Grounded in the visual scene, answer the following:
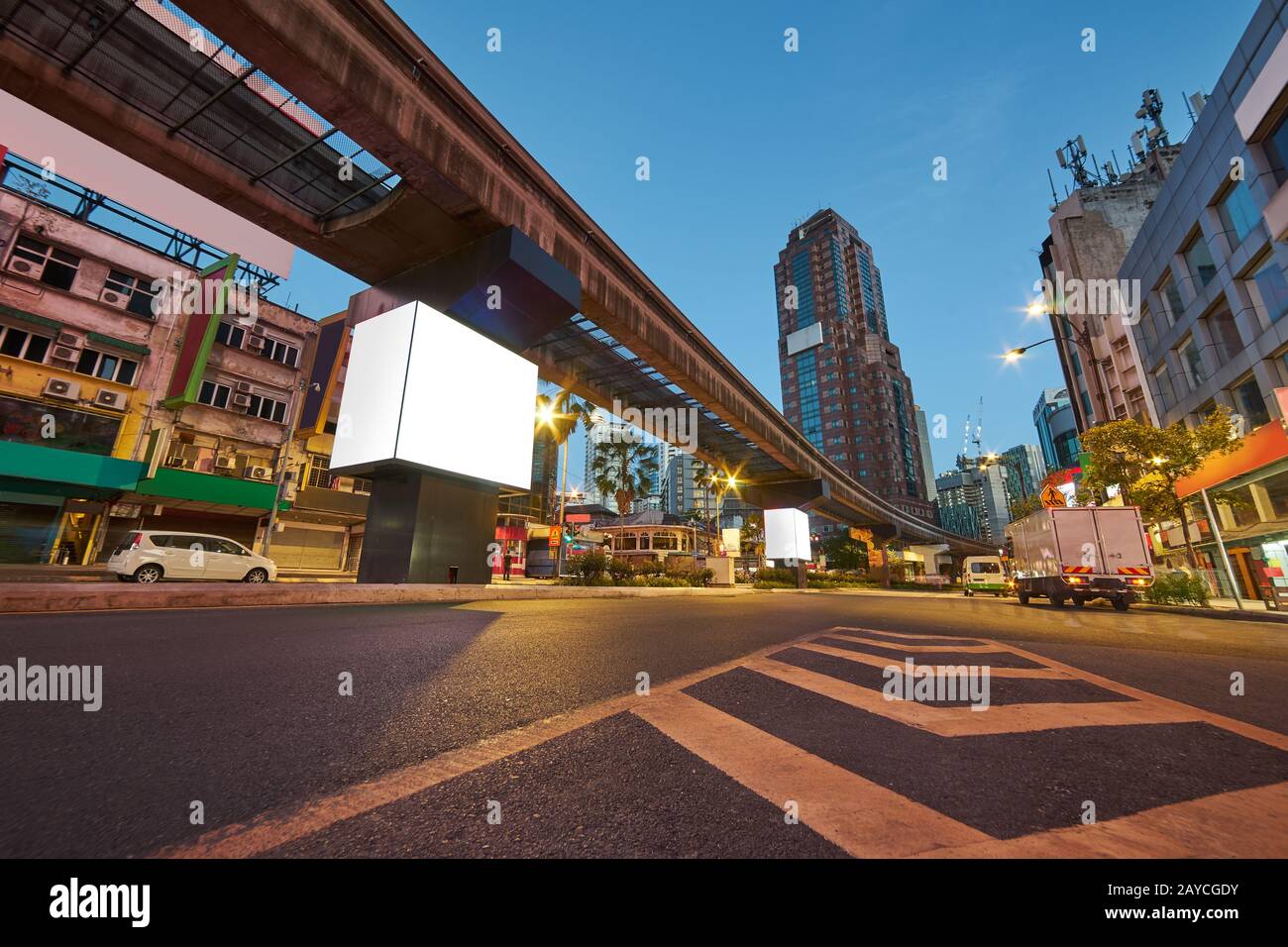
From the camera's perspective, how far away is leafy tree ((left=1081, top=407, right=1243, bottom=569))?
59.1ft

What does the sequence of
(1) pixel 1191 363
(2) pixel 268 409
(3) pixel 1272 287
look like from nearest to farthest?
(3) pixel 1272 287, (1) pixel 1191 363, (2) pixel 268 409

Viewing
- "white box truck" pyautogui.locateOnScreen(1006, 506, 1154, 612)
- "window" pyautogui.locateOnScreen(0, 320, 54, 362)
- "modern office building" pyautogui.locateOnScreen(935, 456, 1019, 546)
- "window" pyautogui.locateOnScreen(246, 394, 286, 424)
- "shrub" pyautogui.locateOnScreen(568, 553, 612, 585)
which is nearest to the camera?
"white box truck" pyautogui.locateOnScreen(1006, 506, 1154, 612)

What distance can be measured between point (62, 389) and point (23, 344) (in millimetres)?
2396

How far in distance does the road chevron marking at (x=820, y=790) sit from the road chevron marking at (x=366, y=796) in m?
0.66

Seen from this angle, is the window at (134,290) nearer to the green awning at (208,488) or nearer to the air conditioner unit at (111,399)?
the air conditioner unit at (111,399)

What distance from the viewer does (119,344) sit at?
2367 cm

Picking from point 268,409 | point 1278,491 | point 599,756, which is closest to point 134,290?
point 268,409

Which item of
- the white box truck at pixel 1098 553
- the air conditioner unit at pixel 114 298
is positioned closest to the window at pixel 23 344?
the air conditioner unit at pixel 114 298

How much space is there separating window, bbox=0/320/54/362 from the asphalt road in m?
26.8

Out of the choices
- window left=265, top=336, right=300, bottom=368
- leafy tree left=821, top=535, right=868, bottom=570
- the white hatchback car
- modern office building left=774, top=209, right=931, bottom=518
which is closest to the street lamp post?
leafy tree left=821, top=535, right=868, bottom=570

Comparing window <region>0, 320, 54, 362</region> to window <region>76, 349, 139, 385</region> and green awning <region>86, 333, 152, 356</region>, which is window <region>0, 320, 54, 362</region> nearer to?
window <region>76, 349, 139, 385</region>

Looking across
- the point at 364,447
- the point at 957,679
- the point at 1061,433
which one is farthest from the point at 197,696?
the point at 1061,433

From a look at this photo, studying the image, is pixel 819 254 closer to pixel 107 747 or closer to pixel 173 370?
pixel 173 370

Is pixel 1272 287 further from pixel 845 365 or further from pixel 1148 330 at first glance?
pixel 845 365
